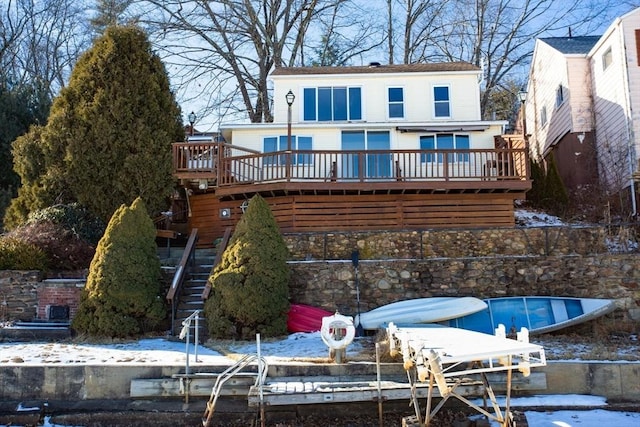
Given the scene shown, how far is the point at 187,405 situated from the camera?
8.62 metres

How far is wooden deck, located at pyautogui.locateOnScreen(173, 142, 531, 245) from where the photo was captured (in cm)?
1616

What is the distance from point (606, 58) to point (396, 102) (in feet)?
23.3

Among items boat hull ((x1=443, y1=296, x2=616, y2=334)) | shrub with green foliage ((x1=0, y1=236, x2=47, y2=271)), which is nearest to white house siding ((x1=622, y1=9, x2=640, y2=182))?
boat hull ((x1=443, y1=296, x2=616, y2=334))

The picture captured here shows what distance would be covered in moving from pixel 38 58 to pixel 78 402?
2355 centimetres

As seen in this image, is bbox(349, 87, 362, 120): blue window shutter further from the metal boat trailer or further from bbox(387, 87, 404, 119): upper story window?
the metal boat trailer

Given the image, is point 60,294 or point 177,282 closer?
point 177,282

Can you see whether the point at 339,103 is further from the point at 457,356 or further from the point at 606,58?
the point at 457,356

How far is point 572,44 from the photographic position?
863 inches

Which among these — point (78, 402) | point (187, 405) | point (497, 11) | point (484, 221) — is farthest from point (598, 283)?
point (497, 11)

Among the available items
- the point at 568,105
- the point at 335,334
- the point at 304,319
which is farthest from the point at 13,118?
the point at 568,105

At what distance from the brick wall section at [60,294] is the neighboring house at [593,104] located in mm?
15503

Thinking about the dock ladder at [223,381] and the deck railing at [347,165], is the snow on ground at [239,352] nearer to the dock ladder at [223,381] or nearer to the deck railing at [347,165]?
the dock ladder at [223,381]

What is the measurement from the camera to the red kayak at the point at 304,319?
39.3 feet

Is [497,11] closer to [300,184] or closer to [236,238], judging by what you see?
[300,184]
